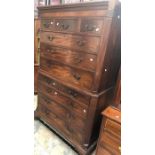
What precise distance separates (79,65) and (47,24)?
2.25ft

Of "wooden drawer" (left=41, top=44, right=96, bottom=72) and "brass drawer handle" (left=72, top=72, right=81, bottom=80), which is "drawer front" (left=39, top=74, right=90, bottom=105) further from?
"wooden drawer" (left=41, top=44, right=96, bottom=72)

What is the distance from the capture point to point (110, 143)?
4.31 feet

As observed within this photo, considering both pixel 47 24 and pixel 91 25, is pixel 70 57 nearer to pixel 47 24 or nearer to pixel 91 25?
pixel 91 25

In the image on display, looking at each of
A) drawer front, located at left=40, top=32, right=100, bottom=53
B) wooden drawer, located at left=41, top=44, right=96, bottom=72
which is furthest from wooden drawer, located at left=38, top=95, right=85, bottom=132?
drawer front, located at left=40, top=32, right=100, bottom=53

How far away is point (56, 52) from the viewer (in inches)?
62.4

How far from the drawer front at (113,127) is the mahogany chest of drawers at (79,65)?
0.15 m

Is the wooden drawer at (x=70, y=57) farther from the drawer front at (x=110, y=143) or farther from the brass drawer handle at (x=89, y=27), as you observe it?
the drawer front at (x=110, y=143)

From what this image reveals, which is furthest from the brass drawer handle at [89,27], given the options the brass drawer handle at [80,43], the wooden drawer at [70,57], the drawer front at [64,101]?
the drawer front at [64,101]

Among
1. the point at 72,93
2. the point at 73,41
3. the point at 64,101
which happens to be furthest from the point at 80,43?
the point at 64,101

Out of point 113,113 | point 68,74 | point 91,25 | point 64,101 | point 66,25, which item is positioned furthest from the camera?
point 64,101

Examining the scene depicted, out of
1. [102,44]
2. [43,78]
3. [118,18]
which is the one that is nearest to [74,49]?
Answer: [102,44]

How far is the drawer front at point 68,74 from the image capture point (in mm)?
1332

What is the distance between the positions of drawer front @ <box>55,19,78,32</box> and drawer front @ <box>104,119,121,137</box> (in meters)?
0.92
